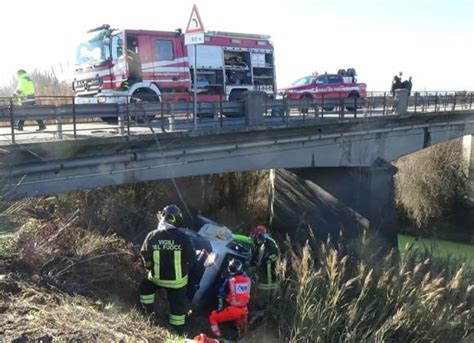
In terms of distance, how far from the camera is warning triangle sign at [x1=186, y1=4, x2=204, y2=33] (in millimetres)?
9406

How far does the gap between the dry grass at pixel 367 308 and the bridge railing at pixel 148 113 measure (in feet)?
16.3

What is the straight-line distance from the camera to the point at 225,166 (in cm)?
1298

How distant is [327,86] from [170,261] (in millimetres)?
19010

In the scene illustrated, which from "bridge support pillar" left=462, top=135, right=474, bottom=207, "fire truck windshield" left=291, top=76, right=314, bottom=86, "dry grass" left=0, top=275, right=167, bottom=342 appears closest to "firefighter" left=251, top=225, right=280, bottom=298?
"dry grass" left=0, top=275, right=167, bottom=342

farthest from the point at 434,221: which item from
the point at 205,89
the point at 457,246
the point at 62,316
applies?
the point at 62,316

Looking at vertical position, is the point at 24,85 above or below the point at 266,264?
A: above

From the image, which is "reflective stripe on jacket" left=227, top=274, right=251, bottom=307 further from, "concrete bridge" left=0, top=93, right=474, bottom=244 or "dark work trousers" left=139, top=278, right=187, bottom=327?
"concrete bridge" left=0, top=93, right=474, bottom=244

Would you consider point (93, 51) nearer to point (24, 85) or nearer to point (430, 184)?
point (24, 85)

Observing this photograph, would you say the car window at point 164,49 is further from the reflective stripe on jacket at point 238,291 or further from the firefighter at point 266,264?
the reflective stripe on jacket at point 238,291

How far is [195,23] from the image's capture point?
946cm

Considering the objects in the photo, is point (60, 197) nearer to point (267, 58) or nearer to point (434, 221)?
point (267, 58)

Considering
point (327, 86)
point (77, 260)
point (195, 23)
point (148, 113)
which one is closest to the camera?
point (77, 260)

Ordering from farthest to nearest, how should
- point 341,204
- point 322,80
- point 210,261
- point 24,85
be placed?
point 322,80, point 341,204, point 24,85, point 210,261

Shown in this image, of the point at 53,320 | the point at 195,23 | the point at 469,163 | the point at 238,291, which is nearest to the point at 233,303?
the point at 238,291
